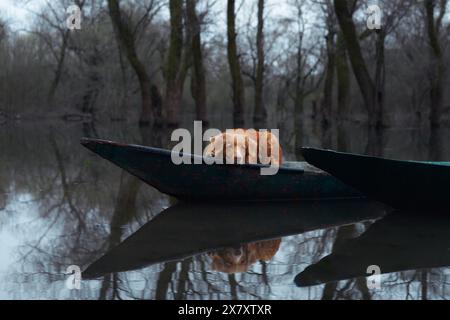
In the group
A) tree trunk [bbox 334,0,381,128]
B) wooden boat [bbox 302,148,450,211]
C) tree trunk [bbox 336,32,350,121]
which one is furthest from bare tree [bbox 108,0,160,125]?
wooden boat [bbox 302,148,450,211]

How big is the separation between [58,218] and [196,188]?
57.9 inches

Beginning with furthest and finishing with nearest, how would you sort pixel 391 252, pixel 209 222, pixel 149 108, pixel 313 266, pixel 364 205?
pixel 149 108 → pixel 364 205 → pixel 209 222 → pixel 391 252 → pixel 313 266

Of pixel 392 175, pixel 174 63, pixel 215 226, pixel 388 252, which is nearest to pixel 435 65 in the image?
pixel 174 63

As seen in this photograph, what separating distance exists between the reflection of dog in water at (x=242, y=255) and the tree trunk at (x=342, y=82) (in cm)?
2227

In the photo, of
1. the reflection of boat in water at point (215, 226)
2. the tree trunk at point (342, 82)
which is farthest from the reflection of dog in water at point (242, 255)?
the tree trunk at point (342, 82)

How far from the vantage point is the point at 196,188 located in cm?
632

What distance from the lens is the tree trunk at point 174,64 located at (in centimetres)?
2184

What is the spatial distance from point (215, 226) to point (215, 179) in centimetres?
98

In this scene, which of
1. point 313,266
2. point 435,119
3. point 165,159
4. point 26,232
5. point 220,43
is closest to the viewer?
point 313,266

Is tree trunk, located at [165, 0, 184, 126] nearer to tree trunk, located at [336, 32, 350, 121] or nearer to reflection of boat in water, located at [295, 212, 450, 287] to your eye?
tree trunk, located at [336, 32, 350, 121]

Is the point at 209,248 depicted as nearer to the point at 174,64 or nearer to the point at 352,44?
the point at 352,44

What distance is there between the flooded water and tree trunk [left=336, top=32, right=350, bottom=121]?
66.1ft

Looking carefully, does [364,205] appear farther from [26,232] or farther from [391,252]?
[26,232]
